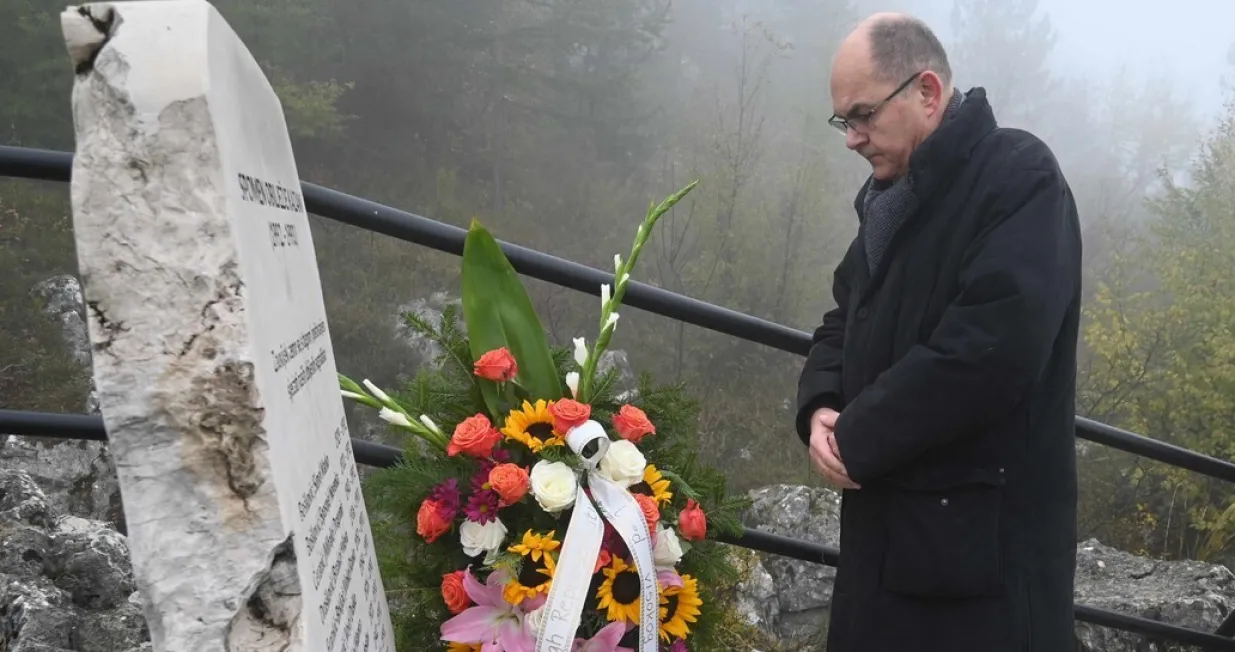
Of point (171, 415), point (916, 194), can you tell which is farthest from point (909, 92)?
point (171, 415)

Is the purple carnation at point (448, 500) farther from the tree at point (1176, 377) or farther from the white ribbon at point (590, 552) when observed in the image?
the tree at point (1176, 377)

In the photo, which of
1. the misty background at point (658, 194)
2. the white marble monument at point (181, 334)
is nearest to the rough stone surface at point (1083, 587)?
the white marble monument at point (181, 334)

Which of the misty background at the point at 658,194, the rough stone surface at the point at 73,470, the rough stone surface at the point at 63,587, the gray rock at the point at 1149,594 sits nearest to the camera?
the rough stone surface at the point at 63,587

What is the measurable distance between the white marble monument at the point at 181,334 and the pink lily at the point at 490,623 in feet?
1.92

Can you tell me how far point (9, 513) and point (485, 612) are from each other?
155cm

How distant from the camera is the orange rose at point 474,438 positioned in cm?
136

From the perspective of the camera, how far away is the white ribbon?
1279mm

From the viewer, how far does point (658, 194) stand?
18938 mm

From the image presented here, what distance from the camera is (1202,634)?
2.62 metres

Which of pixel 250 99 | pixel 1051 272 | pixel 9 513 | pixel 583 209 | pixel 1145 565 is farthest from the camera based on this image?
pixel 583 209

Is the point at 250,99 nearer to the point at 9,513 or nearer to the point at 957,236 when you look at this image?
the point at 957,236

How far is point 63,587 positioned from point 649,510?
56.5 inches

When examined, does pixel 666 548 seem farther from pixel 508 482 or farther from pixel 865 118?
pixel 865 118

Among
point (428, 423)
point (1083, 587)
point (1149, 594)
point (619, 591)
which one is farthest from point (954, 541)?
point (1083, 587)
